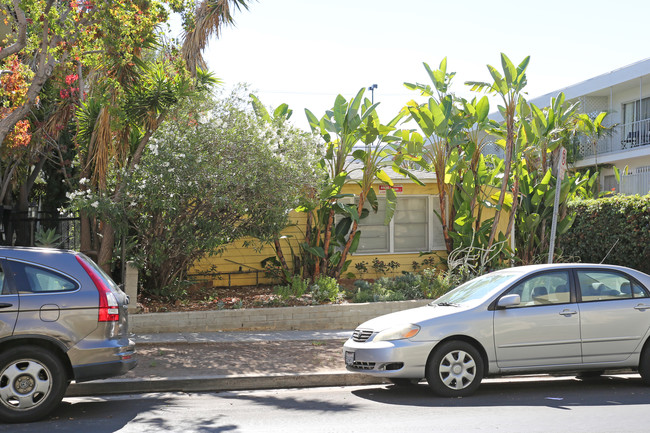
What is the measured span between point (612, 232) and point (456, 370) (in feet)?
34.8

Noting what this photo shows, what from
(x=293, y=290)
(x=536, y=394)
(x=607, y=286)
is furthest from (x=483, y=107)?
(x=536, y=394)

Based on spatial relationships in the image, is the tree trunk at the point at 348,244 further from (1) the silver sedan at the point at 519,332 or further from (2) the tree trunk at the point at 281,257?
(1) the silver sedan at the point at 519,332

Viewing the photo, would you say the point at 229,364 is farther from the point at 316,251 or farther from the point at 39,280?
the point at 316,251

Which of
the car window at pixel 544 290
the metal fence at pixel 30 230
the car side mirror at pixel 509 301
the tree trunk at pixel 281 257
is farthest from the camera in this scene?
the tree trunk at pixel 281 257

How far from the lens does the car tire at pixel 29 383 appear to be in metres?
6.70

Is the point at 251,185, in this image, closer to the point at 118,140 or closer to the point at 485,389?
the point at 118,140

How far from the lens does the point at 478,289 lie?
8.82 metres

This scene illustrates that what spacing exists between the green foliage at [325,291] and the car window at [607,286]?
612 centimetres

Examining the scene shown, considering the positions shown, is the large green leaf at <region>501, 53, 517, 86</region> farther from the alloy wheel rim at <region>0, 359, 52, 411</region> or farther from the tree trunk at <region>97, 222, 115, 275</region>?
the alloy wheel rim at <region>0, 359, 52, 411</region>

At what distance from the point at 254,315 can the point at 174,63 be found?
16.3ft

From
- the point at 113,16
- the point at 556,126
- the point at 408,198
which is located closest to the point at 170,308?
the point at 113,16

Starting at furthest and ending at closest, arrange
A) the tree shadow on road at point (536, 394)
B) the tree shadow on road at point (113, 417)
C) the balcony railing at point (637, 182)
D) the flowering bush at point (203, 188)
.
Answer: the balcony railing at point (637, 182) < the flowering bush at point (203, 188) < the tree shadow on road at point (536, 394) < the tree shadow on road at point (113, 417)

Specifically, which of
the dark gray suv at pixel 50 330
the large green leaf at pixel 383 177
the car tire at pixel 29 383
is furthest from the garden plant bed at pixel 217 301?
the car tire at pixel 29 383

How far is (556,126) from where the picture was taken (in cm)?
1805
